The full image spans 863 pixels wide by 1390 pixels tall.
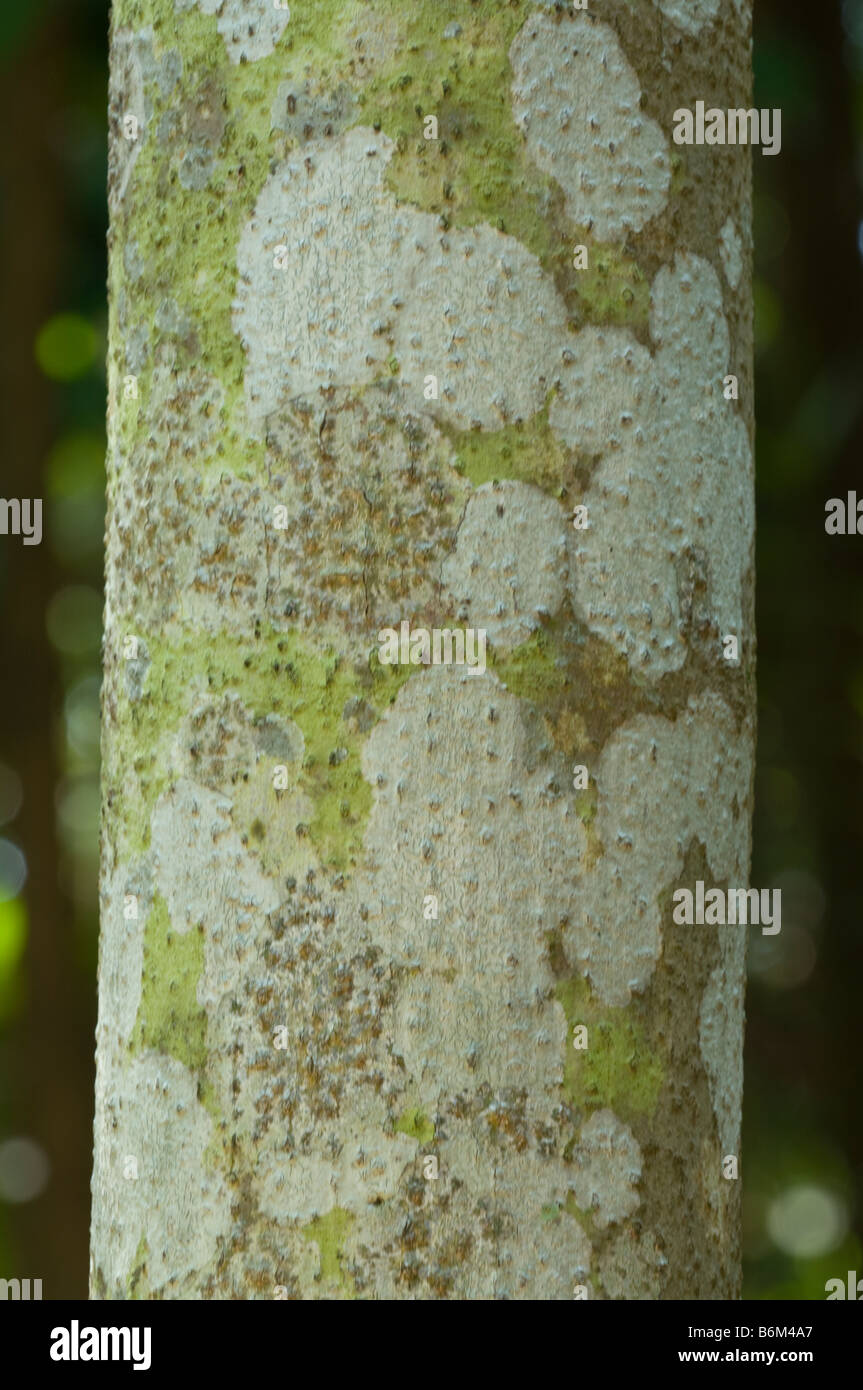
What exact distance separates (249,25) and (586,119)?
10.3 inches

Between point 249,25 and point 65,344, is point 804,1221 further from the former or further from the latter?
point 249,25

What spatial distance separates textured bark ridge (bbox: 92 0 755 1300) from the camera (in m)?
0.93

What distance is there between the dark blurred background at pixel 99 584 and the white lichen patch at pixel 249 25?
3.79 metres

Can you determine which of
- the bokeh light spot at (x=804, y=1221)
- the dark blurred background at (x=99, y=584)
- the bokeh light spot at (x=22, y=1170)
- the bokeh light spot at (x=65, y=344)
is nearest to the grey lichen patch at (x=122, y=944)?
the dark blurred background at (x=99, y=584)

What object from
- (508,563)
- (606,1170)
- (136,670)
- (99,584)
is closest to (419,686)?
(508,563)

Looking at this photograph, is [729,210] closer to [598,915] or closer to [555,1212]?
[598,915]

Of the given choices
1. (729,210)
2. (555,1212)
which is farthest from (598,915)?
(729,210)

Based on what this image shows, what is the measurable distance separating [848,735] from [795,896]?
51.0 inches

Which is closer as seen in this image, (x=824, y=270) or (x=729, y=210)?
(x=729, y=210)

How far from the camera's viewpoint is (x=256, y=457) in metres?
0.98

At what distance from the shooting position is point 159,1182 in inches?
38.5

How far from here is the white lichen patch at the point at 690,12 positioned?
1058mm

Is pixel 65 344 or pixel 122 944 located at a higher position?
pixel 65 344

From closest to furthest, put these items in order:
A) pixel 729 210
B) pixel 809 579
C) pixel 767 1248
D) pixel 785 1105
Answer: pixel 729 210, pixel 809 579, pixel 785 1105, pixel 767 1248
